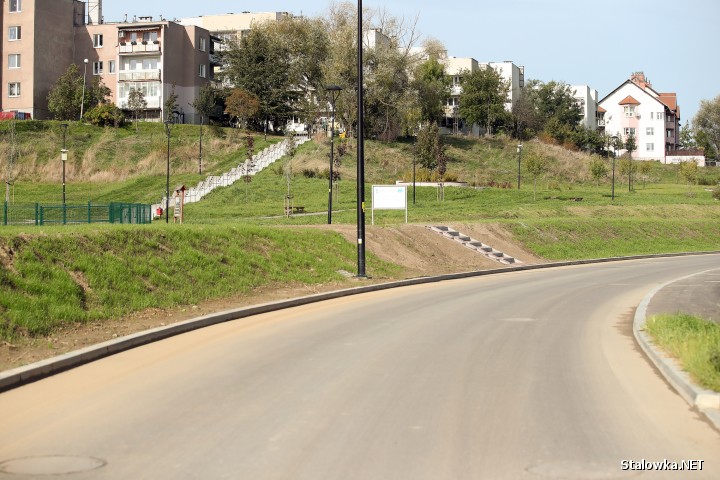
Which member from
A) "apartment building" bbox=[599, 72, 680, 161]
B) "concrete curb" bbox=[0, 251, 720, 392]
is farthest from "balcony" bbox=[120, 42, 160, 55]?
"apartment building" bbox=[599, 72, 680, 161]

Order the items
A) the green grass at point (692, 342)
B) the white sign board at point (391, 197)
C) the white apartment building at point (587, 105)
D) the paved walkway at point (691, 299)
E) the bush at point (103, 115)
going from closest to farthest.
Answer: the green grass at point (692, 342)
the paved walkway at point (691, 299)
the white sign board at point (391, 197)
the bush at point (103, 115)
the white apartment building at point (587, 105)

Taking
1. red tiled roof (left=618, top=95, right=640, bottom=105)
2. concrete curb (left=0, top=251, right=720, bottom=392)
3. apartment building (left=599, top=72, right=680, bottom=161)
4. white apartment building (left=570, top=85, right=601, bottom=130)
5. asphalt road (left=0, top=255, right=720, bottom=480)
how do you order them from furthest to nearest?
white apartment building (left=570, top=85, right=601, bottom=130)
red tiled roof (left=618, top=95, right=640, bottom=105)
apartment building (left=599, top=72, right=680, bottom=161)
concrete curb (left=0, top=251, right=720, bottom=392)
asphalt road (left=0, top=255, right=720, bottom=480)

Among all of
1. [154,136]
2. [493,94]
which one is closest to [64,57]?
[154,136]

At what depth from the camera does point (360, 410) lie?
8.34m

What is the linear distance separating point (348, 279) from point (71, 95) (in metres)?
64.6

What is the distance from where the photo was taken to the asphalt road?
6496 mm

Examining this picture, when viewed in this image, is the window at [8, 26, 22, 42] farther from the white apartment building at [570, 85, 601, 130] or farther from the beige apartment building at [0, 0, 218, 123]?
the white apartment building at [570, 85, 601, 130]

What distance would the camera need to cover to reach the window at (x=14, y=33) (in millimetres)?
80062

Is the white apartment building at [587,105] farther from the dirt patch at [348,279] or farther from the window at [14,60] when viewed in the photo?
the dirt patch at [348,279]

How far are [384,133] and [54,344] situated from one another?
3106 inches

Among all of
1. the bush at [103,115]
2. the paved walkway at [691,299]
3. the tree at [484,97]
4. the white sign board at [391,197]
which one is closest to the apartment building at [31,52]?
the bush at [103,115]

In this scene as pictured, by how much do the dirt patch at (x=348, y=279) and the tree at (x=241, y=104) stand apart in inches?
1889

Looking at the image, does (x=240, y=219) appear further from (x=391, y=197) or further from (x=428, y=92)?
(x=428, y=92)

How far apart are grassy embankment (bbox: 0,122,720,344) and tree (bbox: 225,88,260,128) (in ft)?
13.8
